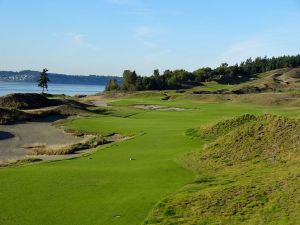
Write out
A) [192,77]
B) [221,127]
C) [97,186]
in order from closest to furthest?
[97,186], [221,127], [192,77]

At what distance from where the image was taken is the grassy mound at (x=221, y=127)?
3666 cm

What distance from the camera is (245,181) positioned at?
2020 cm

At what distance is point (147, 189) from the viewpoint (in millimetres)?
20656

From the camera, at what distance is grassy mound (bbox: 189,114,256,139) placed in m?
36.7

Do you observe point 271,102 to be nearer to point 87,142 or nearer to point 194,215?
point 87,142

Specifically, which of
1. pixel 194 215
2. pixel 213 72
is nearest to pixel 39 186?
pixel 194 215

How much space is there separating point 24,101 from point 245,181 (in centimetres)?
6013

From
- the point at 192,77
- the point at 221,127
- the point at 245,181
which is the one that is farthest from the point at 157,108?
the point at 192,77

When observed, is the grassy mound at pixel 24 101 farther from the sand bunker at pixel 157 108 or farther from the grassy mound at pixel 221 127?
the grassy mound at pixel 221 127

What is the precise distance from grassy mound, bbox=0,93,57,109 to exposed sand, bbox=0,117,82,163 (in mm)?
14161

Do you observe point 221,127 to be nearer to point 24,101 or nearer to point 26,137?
point 26,137

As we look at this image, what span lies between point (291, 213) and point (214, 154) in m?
10.8

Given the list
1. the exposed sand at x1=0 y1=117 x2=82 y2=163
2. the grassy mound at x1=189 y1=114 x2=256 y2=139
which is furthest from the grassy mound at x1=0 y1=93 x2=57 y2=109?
the grassy mound at x1=189 y1=114 x2=256 y2=139

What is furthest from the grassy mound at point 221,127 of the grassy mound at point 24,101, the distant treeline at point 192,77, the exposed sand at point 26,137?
the distant treeline at point 192,77
